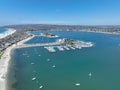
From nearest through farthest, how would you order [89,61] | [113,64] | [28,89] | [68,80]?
1. [28,89]
2. [68,80]
3. [113,64]
4. [89,61]

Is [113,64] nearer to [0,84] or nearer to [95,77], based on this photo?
[95,77]

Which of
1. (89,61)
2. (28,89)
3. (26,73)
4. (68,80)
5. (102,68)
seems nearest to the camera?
(28,89)

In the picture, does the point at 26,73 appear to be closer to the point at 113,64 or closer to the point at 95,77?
the point at 95,77

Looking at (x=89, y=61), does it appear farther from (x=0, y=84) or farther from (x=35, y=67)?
(x=0, y=84)

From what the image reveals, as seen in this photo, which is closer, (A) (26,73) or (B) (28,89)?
(B) (28,89)

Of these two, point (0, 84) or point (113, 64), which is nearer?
point (0, 84)

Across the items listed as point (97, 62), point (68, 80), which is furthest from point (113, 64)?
point (68, 80)

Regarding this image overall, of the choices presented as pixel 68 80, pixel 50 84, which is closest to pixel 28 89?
pixel 50 84

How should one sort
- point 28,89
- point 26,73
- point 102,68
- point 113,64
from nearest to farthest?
point 28,89 → point 26,73 → point 102,68 → point 113,64

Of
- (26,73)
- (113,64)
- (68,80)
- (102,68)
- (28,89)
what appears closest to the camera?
(28,89)
